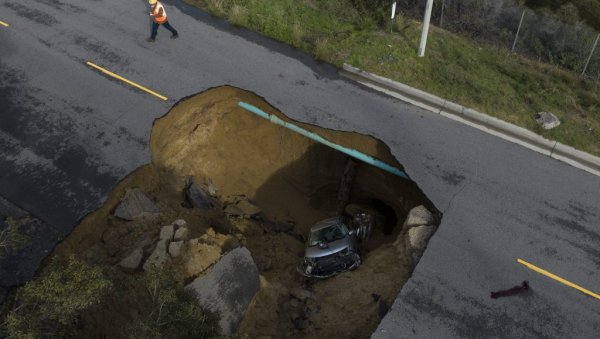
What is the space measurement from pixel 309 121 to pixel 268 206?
2830 millimetres

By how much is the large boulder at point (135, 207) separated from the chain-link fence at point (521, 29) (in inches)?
455

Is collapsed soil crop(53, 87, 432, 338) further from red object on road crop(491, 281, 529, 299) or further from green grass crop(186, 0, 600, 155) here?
green grass crop(186, 0, 600, 155)

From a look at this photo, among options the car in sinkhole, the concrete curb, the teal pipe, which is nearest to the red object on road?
the car in sinkhole

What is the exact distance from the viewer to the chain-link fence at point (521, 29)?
1559 cm

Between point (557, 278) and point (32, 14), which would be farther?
point (32, 14)

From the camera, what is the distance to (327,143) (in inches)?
522

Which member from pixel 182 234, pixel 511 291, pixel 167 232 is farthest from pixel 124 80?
pixel 511 291

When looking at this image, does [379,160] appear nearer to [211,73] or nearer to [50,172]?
[211,73]

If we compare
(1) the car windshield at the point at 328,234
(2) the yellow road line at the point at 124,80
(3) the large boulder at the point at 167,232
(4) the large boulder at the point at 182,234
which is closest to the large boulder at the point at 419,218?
(1) the car windshield at the point at 328,234

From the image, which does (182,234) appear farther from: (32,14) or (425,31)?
(32,14)

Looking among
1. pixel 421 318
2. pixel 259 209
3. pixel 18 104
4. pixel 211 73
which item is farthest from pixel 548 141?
pixel 18 104

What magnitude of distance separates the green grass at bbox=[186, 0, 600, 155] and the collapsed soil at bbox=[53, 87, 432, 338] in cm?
330

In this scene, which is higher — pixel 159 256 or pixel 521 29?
pixel 521 29

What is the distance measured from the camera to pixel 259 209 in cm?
1373
